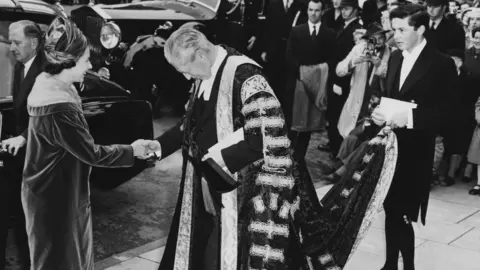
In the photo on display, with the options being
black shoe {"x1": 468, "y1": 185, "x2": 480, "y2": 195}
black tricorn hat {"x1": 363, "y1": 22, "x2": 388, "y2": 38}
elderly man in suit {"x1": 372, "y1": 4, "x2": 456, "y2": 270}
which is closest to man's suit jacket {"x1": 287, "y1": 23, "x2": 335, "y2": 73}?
black tricorn hat {"x1": 363, "y1": 22, "x2": 388, "y2": 38}

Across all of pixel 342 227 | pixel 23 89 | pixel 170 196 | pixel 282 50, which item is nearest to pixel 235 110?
pixel 342 227

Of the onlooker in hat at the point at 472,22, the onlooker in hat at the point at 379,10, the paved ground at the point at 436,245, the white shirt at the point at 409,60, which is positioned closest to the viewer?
the white shirt at the point at 409,60

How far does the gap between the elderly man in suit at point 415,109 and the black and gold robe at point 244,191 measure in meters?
0.95

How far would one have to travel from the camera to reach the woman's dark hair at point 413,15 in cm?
455

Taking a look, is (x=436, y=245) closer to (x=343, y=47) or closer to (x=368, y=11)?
(x=343, y=47)

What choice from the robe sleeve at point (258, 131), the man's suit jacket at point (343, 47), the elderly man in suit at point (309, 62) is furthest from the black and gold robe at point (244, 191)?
the man's suit jacket at point (343, 47)

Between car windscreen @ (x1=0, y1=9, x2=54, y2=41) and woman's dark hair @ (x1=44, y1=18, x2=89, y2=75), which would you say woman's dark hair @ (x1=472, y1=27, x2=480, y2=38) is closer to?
car windscreen @ (x1=0, y1=9, x2=54, y2=41)

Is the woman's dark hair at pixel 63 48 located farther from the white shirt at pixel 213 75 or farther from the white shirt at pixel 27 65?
the white shirt at pixel 27 65

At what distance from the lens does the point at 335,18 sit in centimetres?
966

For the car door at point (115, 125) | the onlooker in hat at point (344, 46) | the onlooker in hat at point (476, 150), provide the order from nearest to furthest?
the car door at point (115, 125), the onlooker in hat at point (476, 150), the onlooker in hat at point (344, 46)

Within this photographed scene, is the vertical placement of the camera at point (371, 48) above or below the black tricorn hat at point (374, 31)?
below

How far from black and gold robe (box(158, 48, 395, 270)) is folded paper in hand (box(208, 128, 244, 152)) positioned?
0.04 metres

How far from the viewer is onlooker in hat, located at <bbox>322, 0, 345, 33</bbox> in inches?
365

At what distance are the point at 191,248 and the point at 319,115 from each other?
15.1 feet
